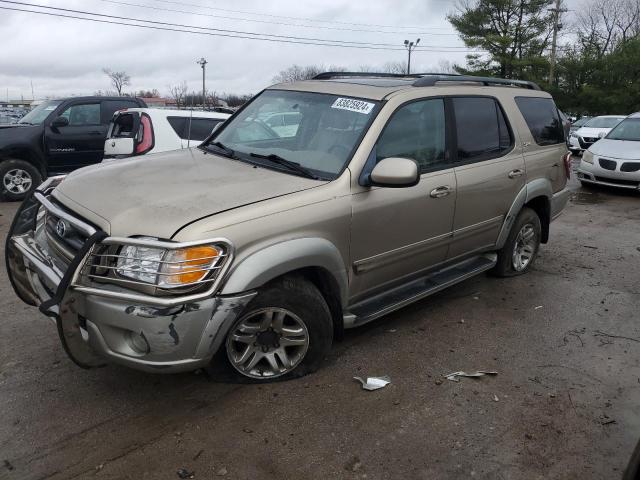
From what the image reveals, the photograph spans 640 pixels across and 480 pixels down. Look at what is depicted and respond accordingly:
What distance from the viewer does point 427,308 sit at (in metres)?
4.61

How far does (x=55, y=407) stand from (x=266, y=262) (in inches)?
57.5

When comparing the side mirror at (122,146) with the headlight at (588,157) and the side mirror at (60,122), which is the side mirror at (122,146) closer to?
the side mirror at (60,122)

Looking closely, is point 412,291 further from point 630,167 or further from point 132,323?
point 630,167

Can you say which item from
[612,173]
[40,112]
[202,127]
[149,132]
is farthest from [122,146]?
[612,173]

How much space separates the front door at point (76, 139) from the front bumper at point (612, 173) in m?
9.39

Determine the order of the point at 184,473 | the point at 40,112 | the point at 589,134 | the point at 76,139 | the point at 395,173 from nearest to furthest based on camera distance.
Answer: the point at 184,473, the point at 395,173, the point at 76,139, the point at 40,112, the point at 589,134

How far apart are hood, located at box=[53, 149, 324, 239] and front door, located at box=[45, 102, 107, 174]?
6522 mm

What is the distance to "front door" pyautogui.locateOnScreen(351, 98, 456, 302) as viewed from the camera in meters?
3.49

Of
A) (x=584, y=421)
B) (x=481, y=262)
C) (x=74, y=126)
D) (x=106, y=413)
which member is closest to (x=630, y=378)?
(x=584, y=421)

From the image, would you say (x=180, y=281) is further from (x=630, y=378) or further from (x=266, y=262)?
(x=630, y=378)

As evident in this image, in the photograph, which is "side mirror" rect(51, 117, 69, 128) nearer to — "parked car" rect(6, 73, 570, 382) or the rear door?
"parked car" rect(6, 73, 570, 382)

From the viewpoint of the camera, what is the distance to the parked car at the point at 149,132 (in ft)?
25.6

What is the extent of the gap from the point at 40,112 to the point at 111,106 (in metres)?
1.21

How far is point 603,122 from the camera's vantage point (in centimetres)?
1822
